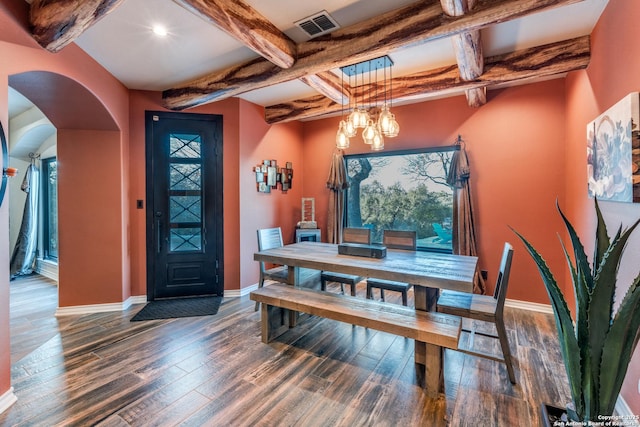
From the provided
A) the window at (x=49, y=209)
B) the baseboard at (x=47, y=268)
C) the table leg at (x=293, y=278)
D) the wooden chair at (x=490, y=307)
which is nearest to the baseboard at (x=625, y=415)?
the wooden chair at (x=490, y=307)

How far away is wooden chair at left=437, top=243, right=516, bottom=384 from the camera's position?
2.03 metres

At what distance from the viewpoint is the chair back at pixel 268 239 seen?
3441 millimetres

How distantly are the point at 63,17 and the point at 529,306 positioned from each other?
5.10 metres

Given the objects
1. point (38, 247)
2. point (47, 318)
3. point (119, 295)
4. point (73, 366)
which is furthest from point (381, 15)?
point (38, 247)

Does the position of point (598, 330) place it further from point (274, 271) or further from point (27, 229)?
point (27, 229)

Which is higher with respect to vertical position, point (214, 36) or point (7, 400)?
point (214, 36)

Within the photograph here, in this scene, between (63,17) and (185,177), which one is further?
(185,177)

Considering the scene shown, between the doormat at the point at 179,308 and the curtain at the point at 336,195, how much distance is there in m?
1.98

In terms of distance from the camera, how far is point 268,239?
3580mm

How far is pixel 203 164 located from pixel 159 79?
109 cm

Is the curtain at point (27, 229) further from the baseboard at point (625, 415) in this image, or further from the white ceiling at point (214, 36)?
the baseboard at point (625, 415)

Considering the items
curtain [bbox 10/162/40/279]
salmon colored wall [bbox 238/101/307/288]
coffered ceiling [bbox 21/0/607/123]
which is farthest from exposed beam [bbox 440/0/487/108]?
curtain [bbox 10/162/40/279]

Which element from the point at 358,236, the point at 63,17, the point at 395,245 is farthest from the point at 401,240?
the point at 63,17

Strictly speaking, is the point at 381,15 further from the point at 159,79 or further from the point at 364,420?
the point at 364,420
